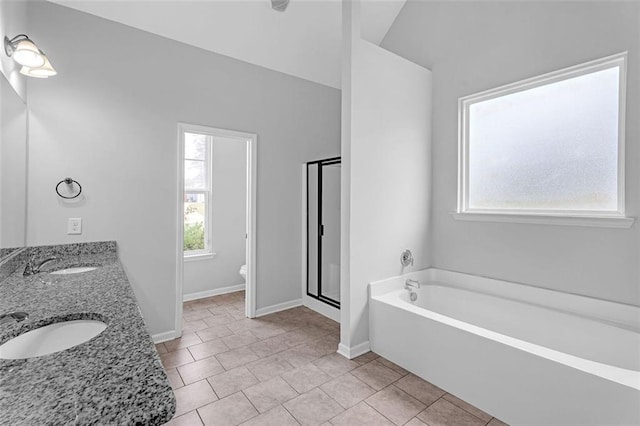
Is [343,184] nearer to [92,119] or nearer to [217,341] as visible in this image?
[217,341]

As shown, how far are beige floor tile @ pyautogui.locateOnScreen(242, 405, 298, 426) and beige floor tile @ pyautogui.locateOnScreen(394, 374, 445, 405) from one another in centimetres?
78

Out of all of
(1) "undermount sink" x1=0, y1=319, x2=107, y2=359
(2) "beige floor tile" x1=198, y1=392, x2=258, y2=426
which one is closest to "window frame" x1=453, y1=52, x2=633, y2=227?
(2) "beige floor tile" x1=198, y1=392, x2=258, y2=426

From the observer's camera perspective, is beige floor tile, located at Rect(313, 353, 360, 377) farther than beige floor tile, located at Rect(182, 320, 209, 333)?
No

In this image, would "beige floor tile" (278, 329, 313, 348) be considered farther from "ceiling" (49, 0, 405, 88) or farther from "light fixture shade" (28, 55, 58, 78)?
"ceiling" (49, 0, 405, 88)

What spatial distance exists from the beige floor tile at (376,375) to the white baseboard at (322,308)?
94 cm

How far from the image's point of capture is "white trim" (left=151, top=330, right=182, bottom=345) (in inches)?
112

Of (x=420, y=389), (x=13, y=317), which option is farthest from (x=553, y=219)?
(x=13, y=317)

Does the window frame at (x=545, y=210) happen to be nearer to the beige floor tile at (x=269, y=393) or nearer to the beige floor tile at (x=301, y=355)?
the beige floor tile at (x=301, y=355)

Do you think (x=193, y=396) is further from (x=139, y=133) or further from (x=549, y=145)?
(x=549, y=145)

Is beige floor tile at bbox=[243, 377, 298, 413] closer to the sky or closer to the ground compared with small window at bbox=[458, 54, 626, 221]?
closer to the ground

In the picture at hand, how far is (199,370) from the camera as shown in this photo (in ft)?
7.77

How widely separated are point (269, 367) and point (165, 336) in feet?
3.73

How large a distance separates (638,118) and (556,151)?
48 centimetres

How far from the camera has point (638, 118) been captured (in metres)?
2.01
